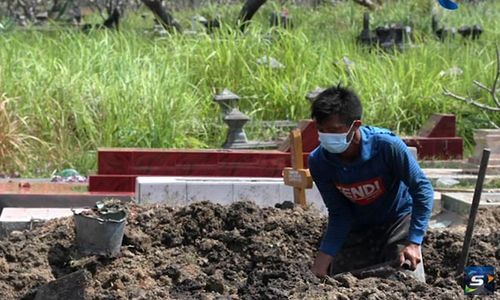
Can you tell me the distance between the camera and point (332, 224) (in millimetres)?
6383

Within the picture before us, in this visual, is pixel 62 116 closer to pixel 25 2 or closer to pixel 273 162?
pixel 273 162

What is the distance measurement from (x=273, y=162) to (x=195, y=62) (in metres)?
4.58

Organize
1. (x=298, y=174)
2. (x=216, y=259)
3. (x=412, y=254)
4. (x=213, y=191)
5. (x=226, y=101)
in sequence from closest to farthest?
(x=412, y=254) < (x=216, y=259) < (x=298, y=174) < (x=213, y=191) < (x=226, y=101)

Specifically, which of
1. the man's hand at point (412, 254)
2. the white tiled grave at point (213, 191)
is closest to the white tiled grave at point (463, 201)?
the white tiled grave at point (213, 191)

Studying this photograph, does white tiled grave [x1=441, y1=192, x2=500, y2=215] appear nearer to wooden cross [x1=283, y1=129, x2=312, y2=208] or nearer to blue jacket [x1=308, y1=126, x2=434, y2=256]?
wooden cross [x1=283, y1=129, x2=312, y2=208]

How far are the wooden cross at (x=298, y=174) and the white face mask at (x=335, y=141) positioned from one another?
2474 mm

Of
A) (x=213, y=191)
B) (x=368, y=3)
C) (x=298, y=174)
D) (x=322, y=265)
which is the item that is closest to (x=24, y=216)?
(x=213, y=191)

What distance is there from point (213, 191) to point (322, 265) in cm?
331

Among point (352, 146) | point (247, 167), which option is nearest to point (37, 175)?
point (247, 167)

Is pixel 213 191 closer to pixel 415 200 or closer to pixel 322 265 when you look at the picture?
pixel 322 265

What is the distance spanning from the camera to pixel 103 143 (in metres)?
12.6

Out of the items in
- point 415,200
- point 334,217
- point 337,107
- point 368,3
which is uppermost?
point 368,3

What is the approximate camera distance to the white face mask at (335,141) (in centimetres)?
589

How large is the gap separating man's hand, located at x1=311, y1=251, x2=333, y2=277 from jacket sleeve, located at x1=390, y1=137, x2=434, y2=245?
585 millimetres
